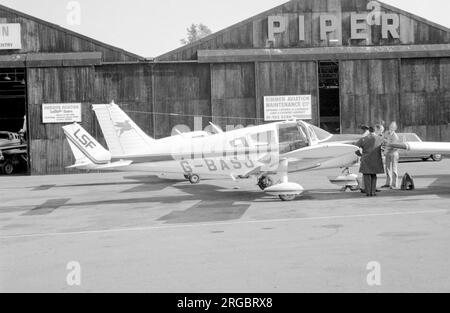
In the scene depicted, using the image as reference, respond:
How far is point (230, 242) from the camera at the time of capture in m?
10.3

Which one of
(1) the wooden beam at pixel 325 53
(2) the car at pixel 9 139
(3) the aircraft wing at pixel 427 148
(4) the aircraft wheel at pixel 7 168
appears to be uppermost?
(1) the wooden beam at pixel 325 53

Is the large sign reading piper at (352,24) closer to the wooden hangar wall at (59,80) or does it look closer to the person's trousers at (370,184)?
the wooden hangar wall at (59,80)

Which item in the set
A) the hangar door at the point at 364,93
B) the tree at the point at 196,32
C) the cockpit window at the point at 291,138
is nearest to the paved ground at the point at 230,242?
the cockpit window at the point at 291,138

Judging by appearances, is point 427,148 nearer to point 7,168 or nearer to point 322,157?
point 322,157

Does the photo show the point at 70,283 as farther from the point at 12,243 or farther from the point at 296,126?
the point at 296,126

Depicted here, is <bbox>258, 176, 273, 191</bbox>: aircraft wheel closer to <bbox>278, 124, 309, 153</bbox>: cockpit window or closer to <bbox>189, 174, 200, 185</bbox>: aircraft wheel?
<bbox>278, 124, 309, 153</bbox>: cockpit window

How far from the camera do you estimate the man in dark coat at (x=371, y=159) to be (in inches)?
645

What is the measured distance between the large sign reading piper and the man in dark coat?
18.5 metres

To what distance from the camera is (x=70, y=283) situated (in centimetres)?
764

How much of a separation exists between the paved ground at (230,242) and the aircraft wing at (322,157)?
34.4 inches

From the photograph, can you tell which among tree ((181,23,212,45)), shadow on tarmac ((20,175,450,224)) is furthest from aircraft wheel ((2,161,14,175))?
tree ((181,23,212,45))

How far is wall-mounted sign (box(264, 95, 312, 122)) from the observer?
34.1m

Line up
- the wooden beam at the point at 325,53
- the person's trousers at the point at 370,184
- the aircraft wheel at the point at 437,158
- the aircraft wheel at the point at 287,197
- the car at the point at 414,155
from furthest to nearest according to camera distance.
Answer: the wooden beam at the point at 325,53
the aircraft wheel at the point at 437,158
the car at the point at 414,155
the person's trousers at the point at 370,184
the aircraft wheel at the point at 287,197
